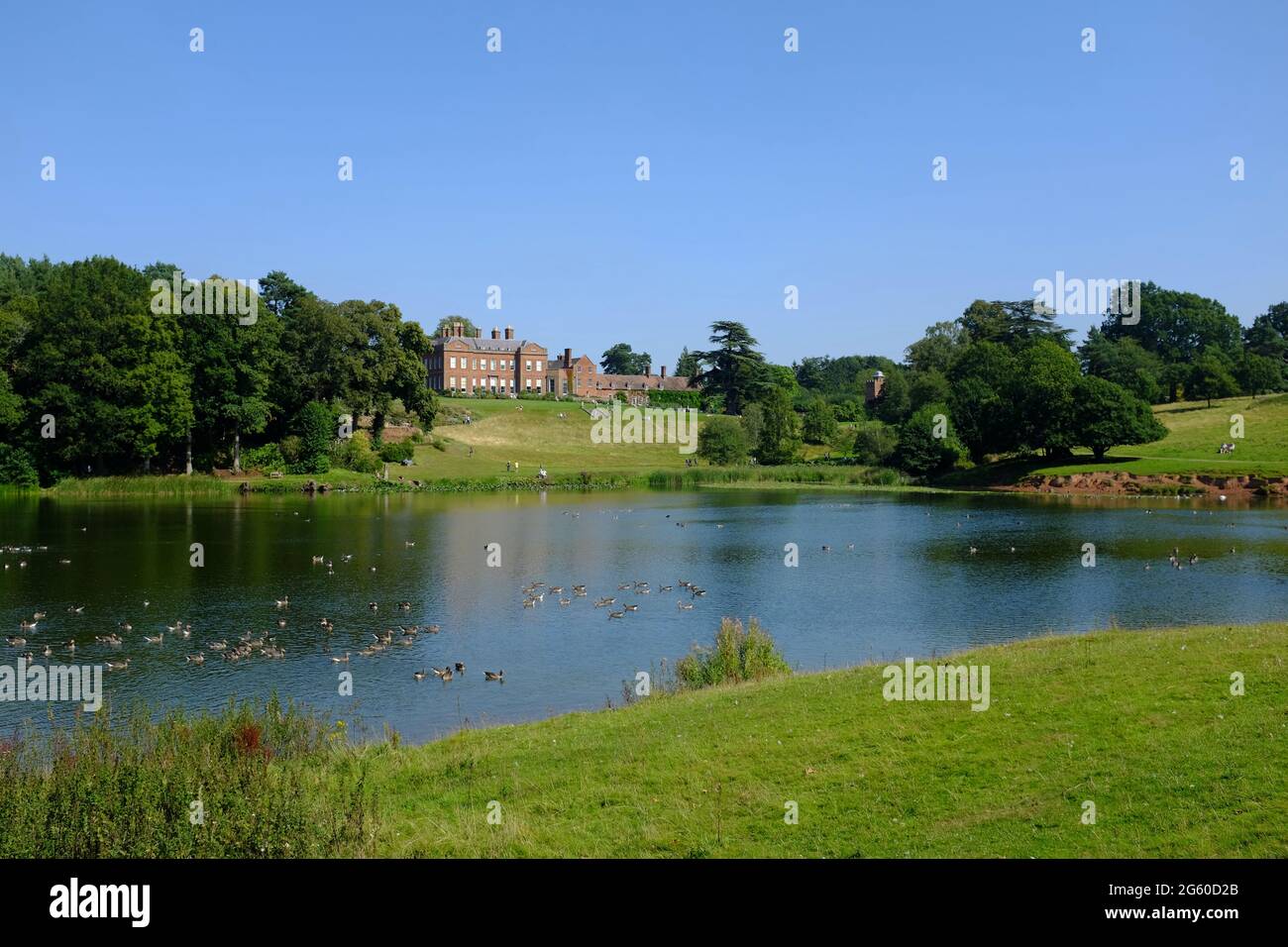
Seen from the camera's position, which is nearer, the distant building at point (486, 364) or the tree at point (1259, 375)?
the tree at point (1259, 375)

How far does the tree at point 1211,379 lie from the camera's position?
120500 mm

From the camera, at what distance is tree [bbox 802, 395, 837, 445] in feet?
424

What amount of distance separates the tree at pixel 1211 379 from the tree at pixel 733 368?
5361 centimetres

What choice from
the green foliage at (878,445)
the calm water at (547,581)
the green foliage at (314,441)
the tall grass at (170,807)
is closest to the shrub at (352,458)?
the green foliage at (314,441)

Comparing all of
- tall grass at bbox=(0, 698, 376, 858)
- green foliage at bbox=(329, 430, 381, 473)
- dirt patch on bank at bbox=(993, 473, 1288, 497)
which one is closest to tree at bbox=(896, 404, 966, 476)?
dirt patch on bank at bbox=(993, 473, 1288, 497)

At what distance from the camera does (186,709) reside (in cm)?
2089

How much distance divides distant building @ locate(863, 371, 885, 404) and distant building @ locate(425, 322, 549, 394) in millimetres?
55654

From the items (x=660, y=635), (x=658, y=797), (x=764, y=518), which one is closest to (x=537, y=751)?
(x=658, y=797)

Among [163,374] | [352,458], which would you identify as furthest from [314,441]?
[163,374]

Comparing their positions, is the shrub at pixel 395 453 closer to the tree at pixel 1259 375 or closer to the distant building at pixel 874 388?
the distant building at pixel 874 388

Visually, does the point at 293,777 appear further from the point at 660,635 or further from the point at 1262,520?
the point at 1262,520

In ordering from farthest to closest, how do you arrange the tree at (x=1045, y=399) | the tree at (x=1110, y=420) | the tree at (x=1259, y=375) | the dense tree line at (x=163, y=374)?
1. the tree at (x=1259, y=375)
2. the tree at (x=1045, y=399)
3. the tree at (x=1110, y=420)
4. the dense tree line at (x=163, y=374)

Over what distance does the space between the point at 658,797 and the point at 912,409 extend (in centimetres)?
11190
